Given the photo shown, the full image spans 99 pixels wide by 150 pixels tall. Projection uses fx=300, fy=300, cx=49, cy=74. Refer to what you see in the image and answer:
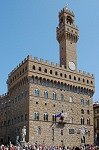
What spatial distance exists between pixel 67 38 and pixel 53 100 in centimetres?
1459

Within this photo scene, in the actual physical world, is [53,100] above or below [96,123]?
above

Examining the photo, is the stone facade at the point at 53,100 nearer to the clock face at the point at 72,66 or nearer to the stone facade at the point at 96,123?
the clock face at the point at 72,66

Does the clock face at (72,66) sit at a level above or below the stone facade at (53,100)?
above

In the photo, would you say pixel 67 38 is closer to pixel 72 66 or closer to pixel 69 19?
pixel 69 19

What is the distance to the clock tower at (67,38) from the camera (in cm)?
6309

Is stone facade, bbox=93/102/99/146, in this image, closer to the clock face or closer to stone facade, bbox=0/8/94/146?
stone facade, bbox=0/8/94/146

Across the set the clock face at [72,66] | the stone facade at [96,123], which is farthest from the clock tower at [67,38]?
the stone facade at [96,123]

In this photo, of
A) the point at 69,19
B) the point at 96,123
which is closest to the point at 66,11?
the point at 69,19

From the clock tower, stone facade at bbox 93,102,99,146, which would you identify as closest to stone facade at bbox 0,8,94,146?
the clock tower

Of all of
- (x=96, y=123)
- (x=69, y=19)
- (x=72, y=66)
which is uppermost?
(x=69, y=19)

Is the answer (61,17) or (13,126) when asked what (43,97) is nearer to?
(13,126)

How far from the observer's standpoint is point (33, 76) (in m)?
55.0

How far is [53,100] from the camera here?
2263 inches

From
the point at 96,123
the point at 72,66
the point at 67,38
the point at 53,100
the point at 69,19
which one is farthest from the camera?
the point at 96,123
